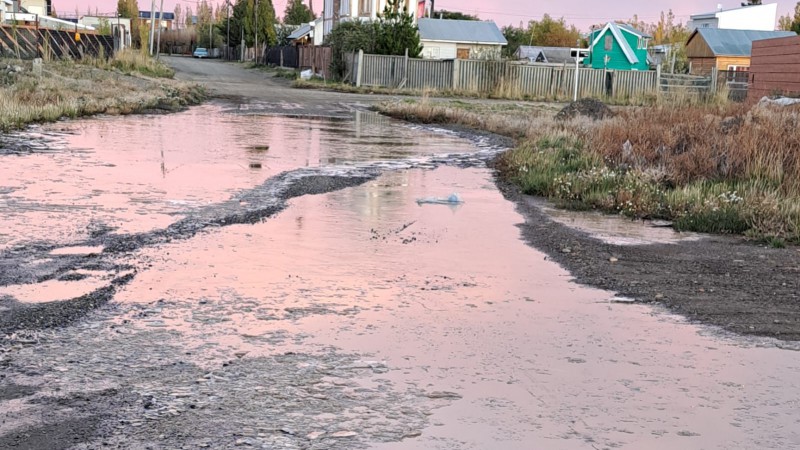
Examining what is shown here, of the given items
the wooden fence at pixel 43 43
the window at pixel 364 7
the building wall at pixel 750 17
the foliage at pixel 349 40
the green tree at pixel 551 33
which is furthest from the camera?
the green tree at pixel 551 33

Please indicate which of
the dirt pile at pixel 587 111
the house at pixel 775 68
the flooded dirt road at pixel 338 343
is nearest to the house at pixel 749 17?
the house at pixel 775 68

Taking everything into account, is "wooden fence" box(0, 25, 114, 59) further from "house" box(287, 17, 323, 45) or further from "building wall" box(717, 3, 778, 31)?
"building wall" box(717, 3, 778, 31)

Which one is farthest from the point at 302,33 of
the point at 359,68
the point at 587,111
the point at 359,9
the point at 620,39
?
the point at 587,111

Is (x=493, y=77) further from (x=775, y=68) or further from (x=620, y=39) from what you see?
(x=620, y=39)

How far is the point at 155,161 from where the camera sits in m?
13.5

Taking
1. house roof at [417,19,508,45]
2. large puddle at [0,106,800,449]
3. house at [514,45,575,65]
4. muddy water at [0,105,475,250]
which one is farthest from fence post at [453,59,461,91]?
house at [514,45,575,65]

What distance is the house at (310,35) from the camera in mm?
68175

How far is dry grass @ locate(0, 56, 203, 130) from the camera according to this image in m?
18.7

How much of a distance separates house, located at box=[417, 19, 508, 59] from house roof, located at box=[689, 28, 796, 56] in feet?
56.1

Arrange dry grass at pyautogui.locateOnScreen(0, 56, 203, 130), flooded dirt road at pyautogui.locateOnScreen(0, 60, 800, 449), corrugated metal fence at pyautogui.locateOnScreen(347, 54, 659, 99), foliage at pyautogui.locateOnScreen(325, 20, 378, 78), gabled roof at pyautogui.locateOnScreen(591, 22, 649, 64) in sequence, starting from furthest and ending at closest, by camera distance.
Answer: gabled roof at pyautogui.locateOnScreen(591, 22, 649, 64) < foliage at pyautogui.locateOnScreen(325, 20, 378, 78) < corrugated metal fence at pyautogui.locateOnScreen(347, 54, 659, 99) < dry grass at pyautogui.locateOnScreen(0, 56, 203, 130) < flooded dirt road at pyautogui.locateOnScreen(0, 60, 800, 449)

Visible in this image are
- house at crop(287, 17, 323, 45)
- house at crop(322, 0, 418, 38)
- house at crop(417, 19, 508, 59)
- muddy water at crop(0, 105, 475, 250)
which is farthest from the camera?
house at crop(287, 17, 323, 45)

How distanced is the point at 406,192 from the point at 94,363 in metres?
7.13

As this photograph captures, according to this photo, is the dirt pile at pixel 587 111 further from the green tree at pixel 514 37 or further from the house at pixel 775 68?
the green tree at pixel 514 37

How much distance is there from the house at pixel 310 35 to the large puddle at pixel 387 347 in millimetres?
58936
